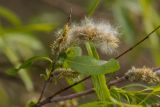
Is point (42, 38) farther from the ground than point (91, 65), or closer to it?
farther from the ground

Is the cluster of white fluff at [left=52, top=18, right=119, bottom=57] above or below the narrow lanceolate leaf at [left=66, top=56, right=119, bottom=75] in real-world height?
Answer: above

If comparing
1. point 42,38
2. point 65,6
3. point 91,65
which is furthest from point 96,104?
point 42,38

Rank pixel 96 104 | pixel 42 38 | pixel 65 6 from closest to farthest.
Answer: pixel 96 104, pixel 65 6, pixel 42 38

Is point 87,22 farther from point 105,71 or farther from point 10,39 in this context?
point 10,39

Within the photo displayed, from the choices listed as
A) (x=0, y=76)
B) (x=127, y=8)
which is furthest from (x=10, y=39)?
(x=127, y=8)

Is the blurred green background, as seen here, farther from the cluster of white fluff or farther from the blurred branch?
→ the cluster of white fluff

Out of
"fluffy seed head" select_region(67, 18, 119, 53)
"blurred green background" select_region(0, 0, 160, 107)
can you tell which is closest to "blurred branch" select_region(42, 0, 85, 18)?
"blurred green background" select_region(0, 0, 160, 107)

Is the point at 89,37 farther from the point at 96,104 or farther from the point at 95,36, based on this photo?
the point at 96,104
